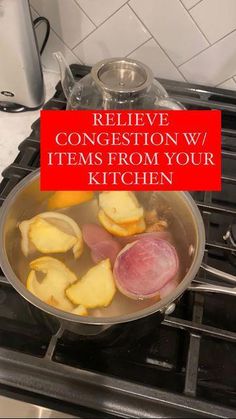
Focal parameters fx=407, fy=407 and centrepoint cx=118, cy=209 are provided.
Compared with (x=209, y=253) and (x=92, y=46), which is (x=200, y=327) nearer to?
(x=209, y=253)

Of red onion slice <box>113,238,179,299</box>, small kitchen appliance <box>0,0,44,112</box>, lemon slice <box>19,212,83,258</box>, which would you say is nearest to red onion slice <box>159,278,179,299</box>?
red onion slice <box>113,238,179,299</box>

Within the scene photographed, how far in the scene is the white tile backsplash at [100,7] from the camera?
667mm

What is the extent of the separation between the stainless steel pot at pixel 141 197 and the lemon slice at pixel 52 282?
15mm

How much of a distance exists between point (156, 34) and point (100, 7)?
0.10 meters

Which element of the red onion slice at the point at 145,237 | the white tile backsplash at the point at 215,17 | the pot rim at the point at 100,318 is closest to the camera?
the pot rim at the point at 100,318

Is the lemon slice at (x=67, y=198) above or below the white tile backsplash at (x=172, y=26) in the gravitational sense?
below

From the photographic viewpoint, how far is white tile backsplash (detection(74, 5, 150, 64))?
68 centimetres

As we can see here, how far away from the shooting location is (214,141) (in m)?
0.51

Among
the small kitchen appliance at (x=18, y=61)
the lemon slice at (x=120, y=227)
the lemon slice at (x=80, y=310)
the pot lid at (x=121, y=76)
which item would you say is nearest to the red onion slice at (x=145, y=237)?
the lemon slice at (x=120, y=227)

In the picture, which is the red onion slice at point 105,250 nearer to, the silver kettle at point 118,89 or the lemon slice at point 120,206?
the lemon slice at point 120,206

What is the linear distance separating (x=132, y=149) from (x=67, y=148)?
0.08 metres

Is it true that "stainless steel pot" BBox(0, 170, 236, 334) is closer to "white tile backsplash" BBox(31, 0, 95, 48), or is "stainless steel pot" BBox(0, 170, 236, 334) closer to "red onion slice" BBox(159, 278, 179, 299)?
"red onion slice" BBox(159, 278, 179, 299)

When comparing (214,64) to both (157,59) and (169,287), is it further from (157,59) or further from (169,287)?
(169,287)

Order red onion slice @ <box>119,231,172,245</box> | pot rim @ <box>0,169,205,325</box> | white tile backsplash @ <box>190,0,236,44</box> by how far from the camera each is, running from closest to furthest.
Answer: pot rim @ <box>0,169,205,325</box> → red onion slice @ <box>119,231,172,245</box> → white tile backsplash @ <box>190,0,236,44</box>
